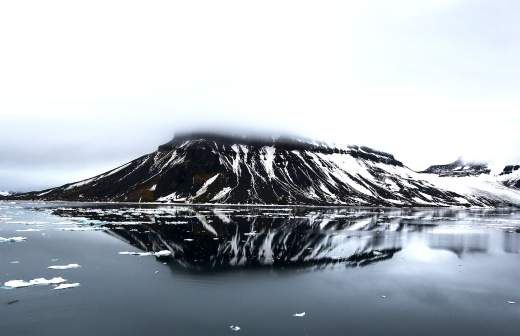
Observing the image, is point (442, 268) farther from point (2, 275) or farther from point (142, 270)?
point (2, 275)

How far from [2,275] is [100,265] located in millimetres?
7482

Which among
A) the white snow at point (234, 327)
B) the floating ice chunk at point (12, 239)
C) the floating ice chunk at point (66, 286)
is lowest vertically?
the white snow at point (234, 327)

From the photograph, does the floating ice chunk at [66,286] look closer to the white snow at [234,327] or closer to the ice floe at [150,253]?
the white snow at [234,327]

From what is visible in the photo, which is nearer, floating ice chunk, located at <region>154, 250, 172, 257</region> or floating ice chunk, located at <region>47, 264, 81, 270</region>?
floating ice chunk, located at <region>47, 264, 81, 270</region>

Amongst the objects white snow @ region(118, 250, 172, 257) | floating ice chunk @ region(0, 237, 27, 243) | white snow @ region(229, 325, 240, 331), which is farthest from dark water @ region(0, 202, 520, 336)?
floating ice chunk @ region(0, 237, 27, 243)

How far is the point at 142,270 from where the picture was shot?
116 ft

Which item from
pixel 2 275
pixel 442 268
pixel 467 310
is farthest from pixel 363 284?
pixel 2 275

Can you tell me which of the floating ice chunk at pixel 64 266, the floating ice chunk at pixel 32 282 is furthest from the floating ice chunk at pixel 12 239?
the floating ice chunk at pixel 32 282

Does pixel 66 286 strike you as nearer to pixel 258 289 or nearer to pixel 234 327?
pixel 258 289

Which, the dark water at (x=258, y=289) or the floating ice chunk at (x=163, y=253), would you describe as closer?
the dark water at (x=258, y=289)

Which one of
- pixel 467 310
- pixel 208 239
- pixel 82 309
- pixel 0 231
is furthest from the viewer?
pixel 0 231

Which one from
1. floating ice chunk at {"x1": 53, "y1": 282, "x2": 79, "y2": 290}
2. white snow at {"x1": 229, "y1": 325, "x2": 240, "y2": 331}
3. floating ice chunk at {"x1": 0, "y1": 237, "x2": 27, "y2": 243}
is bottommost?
white snow at {"x1": 229, "y1": 325, "x2": 240, "y2": 331}

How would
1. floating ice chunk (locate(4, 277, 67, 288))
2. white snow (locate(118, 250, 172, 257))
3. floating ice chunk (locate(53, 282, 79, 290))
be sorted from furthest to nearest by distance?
white snow (locate(118, 250, 172, 257)), floating ice chunk (locate(4, 277, 67, 288)), floating ice chunk (locate(53, 282, 79, 290))

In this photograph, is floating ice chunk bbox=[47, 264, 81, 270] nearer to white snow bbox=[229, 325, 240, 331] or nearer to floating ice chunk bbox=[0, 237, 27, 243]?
floating ice chunk bbox=[0, 237, 27, 243]
